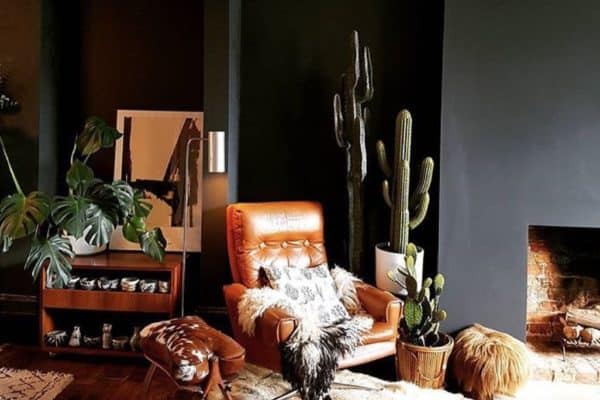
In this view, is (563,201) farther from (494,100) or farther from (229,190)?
(229,190)

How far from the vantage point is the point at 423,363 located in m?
2.88

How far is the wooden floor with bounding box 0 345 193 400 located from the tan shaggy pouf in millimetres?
1610

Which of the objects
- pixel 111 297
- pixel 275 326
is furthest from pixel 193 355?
pixel 111 297

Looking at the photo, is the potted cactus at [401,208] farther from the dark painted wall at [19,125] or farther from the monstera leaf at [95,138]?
the dark painted wall at [19,125]

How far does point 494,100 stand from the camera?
3258 millimetres

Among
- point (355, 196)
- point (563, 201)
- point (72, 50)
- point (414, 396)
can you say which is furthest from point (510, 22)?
point (72, 50)

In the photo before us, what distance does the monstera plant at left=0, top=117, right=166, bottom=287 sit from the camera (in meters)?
3.00

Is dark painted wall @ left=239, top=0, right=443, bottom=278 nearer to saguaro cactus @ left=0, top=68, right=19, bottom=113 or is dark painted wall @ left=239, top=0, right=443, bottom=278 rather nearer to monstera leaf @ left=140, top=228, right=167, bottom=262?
monstera leaf @ left=140, top=228, right=167, bottom=262

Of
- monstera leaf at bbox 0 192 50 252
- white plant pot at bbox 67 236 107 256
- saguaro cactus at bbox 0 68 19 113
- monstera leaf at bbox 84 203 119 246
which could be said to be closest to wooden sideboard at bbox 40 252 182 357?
white plant pot at bbox 67 236 107 256

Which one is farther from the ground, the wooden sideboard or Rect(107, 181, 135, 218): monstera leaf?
Rect(107, 181, 135, 218): monstera leaf

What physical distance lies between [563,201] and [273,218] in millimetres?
1823

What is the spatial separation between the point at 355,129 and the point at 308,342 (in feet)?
4.95

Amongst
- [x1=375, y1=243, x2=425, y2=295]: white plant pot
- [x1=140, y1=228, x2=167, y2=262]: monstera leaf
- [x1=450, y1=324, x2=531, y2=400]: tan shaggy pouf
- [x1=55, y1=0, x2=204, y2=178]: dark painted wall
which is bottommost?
[x1=450, y1=324, x2=531, y2=400]: tan shaggy pouf

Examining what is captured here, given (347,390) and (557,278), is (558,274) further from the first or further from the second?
(347,390)
